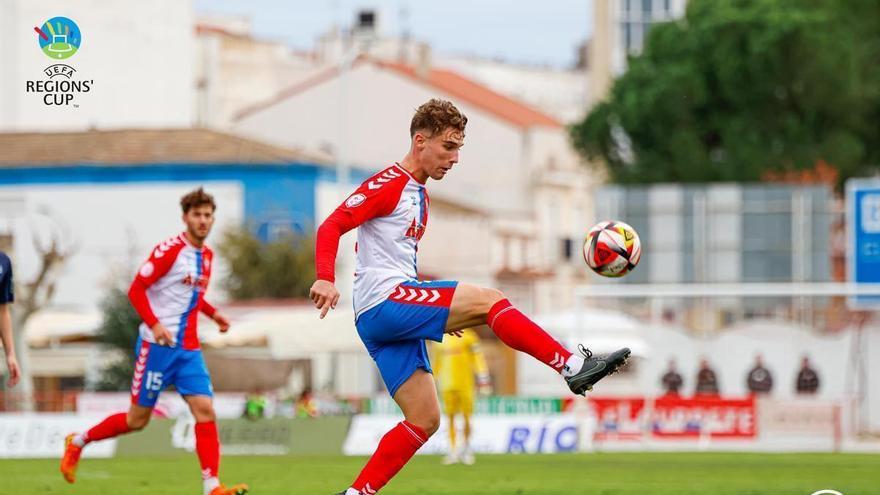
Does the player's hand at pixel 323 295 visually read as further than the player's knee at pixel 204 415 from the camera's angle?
No

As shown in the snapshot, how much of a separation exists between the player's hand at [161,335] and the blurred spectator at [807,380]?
2632 centimetres

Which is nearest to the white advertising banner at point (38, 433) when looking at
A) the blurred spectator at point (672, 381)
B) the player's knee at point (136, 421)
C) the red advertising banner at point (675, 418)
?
the red advertising banner at point (675, 418)

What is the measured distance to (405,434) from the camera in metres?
12.1

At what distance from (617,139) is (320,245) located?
62.8m

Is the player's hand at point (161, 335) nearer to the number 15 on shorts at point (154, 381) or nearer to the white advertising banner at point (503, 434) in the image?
the number 15 on shorts at point (154, 381)

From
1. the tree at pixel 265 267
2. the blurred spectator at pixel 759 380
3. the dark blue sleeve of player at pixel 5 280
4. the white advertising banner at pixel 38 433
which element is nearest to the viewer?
the dark blue sleeve of player at pixel 5 280

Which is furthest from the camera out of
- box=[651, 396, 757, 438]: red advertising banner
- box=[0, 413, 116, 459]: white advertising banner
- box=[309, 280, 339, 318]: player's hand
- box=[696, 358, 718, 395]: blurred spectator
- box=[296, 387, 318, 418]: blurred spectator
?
box=[696, 358, 718, 395]: blurred spectator

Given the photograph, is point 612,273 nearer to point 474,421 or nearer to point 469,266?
point 474,421

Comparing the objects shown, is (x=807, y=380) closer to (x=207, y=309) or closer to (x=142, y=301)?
(x=207, y=309)

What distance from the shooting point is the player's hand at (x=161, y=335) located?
15844mm

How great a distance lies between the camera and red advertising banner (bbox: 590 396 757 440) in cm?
3603

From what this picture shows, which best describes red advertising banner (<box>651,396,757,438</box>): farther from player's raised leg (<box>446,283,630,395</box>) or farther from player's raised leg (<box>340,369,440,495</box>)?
player's raised leg (<box>446,283,630,395</box>)

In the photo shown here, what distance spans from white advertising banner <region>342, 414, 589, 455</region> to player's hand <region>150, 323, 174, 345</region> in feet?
50.5

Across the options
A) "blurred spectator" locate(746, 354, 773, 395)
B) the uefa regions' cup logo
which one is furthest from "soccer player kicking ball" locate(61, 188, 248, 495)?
"blurred spectator" locate(746, 354, 773, 395)
